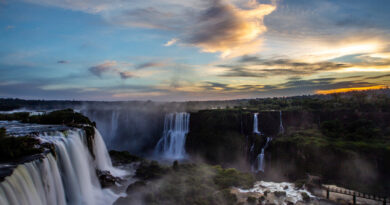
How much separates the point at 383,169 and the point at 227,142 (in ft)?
73.3

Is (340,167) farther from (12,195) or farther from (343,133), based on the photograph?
(12,195)

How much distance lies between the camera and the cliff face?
98.4ft

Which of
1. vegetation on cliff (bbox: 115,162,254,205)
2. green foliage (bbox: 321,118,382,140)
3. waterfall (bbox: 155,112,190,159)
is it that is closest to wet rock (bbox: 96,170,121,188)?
vegetation on cliff (bbox: 115,162,254,205)

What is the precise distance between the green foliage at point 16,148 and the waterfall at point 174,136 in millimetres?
31413

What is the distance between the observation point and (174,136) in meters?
47.2

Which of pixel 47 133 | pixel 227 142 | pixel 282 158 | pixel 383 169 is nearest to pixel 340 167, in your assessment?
pixel 383 169

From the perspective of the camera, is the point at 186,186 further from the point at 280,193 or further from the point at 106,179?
the point at 280,193

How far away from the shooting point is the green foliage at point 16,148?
13094 mm

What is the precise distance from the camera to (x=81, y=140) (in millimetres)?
20281

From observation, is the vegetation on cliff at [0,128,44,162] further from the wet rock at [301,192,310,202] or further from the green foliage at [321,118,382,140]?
the green foliage at [321,118,382,140]

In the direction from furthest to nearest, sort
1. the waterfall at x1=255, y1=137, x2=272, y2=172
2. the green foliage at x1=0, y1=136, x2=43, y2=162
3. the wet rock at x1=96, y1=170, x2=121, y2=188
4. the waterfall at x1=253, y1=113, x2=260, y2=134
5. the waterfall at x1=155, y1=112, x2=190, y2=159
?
1. the waterfall at x1=155, y1=112, x2=190, y2=159
2. the waterfall at x1=253, y1=113, x2=260, y2=134
3. the waterfall at x1=255, y1=137, x2=272, y2=172
4. the wet rock at x1=96, y1=170, x2=121, y2=188
5. the green foliage at x1=0, y1=136, x2=43, y2=162

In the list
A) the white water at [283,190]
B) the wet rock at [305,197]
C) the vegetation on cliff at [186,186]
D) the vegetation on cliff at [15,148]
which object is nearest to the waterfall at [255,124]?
the vegetation on cliff at [186,186]

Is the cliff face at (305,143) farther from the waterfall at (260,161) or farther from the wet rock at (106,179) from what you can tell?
the wet rock at (106,179)

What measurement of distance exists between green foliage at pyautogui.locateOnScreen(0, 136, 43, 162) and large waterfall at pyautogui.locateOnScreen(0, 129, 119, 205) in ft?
3.56
